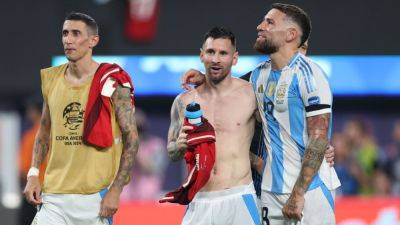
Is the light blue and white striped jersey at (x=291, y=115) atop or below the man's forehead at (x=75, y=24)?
below

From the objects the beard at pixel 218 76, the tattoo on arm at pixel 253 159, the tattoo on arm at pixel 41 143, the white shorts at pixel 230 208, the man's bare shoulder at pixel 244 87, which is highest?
the beard at pixel 218 76

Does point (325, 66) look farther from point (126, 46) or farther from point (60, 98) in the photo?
point (60, 98)

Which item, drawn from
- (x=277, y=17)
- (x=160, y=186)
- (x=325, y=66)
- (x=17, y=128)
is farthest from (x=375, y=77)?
(x=277, y=17)

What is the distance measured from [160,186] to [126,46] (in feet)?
8.11

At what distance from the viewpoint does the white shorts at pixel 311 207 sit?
305 inches

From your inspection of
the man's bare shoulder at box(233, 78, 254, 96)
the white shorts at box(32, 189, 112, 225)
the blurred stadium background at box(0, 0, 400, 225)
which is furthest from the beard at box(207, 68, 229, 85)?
the blurred stadium background at box(0, 0, 400, 225)

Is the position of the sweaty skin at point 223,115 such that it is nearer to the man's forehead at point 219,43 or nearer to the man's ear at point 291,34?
the man's forehead at point 219,43

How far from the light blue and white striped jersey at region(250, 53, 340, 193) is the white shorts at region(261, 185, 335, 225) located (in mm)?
52

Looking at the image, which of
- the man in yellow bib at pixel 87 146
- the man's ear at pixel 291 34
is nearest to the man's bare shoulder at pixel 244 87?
the man's ear at pixel 291 34

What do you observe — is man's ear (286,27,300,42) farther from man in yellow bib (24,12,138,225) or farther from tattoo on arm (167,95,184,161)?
man in yellow bib (24,12,138,225)

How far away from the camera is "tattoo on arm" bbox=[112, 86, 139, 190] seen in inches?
311

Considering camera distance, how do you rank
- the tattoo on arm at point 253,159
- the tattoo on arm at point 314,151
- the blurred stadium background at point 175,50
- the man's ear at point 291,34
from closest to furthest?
the tattoo on arm at point 314,151, the man's ear at point 291,34, the tattoo on arm at point 253,159, the blurred stadium background at point 175,50

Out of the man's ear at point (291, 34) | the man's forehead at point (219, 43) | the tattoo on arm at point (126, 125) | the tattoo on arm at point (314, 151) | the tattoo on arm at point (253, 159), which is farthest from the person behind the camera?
the tattoo on arm at point (253, 159)

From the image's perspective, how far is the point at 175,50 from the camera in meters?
19.5
